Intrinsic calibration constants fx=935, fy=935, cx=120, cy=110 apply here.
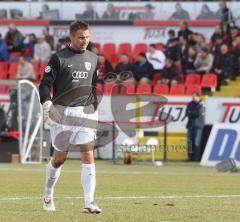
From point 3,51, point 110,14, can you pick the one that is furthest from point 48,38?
point 110,14

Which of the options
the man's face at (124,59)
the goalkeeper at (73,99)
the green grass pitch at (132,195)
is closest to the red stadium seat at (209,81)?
the man's face at (124,59)

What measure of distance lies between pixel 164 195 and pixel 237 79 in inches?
605

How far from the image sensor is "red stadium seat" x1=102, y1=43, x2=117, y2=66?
31.2 meters

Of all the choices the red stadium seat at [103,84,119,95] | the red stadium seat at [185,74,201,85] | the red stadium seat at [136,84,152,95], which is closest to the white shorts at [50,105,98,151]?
the red stadium seat at [103,84,119,95]

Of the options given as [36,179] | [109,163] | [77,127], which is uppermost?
[77,127]

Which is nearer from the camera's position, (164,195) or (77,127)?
(77,127)

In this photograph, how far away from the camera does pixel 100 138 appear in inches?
1030

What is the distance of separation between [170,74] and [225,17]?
12.9 ft

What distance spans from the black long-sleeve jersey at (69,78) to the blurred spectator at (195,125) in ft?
47.9

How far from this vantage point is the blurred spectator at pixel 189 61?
94.3 feet

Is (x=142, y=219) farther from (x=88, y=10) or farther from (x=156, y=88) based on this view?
(x=88, y=10)

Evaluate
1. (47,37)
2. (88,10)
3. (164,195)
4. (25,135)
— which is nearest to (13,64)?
(47,37)

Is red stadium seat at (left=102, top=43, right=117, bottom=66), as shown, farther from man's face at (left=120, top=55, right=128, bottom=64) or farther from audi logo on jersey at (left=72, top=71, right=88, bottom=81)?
audi logo on jersey at (left=72, top=71, right=88, bottom=81)

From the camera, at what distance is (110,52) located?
31734 mm
